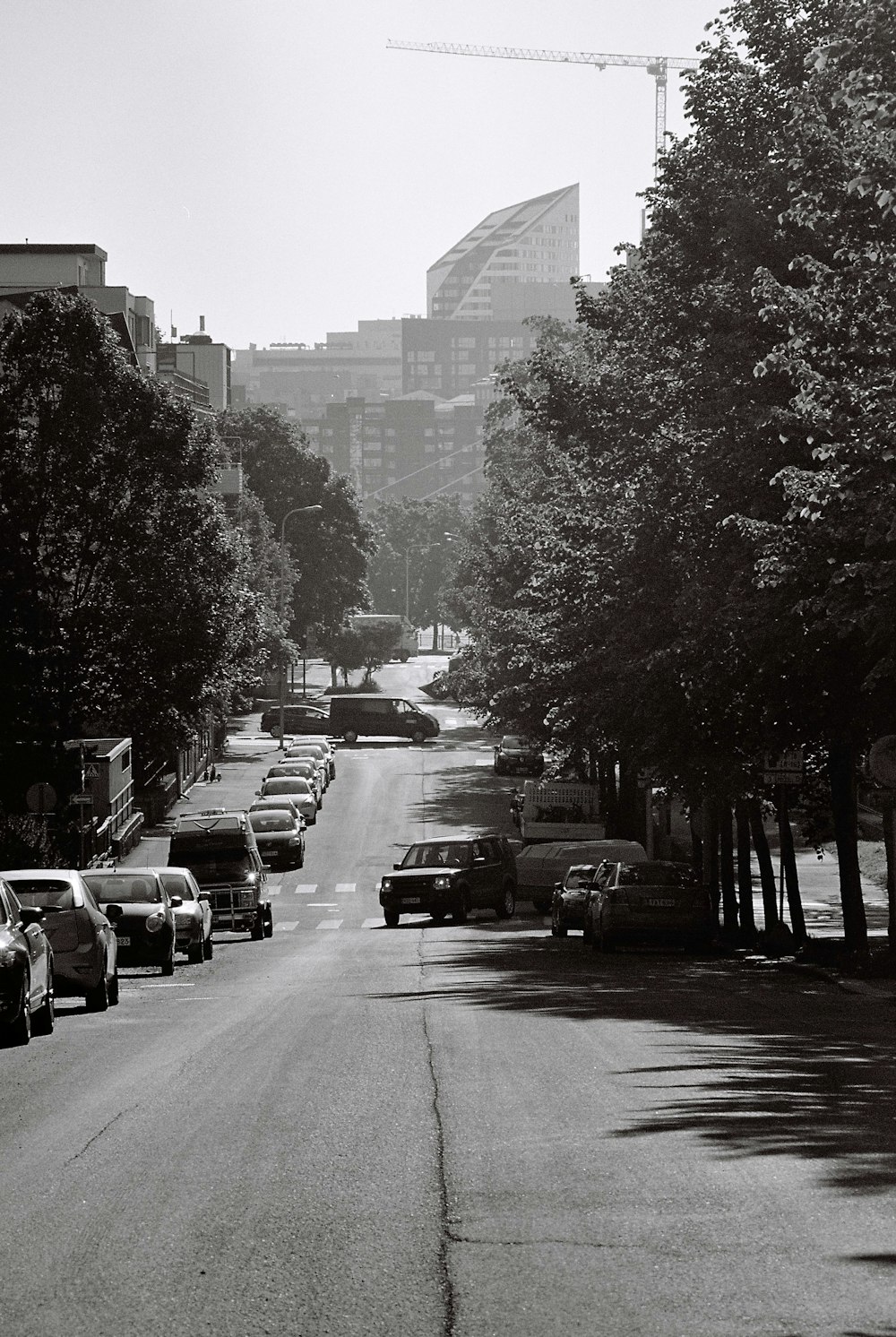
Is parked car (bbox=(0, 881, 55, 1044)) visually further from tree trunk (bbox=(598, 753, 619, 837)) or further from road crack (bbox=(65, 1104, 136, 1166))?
tree trunk (bbox=(598, 753, 619, 837))

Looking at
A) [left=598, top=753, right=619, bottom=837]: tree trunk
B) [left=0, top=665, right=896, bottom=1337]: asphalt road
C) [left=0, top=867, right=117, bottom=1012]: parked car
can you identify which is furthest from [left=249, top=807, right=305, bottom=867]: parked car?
[left=0, top=665, right=896, bottom=1337]: asphalt road

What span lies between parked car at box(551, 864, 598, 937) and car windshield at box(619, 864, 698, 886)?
128 inches

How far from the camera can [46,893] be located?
18.2 m

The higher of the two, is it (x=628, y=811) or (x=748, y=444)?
(x=748, y=444)

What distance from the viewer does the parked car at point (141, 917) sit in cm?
2438

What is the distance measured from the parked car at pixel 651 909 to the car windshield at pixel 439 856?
1039 centimetres

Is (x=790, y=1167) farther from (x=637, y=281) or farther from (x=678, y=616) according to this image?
(x=637, y=281)

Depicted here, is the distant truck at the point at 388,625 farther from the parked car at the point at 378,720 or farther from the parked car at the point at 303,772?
the parked car at the point at 303,772

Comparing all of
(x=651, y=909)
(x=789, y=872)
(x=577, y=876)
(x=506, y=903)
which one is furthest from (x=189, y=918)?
(x=506, y=903)

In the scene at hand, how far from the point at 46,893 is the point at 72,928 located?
0.50 meters

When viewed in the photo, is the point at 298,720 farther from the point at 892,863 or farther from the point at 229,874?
the point at 892,863

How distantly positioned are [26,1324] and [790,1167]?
3765 mm

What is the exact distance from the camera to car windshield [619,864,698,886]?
27.0 metres

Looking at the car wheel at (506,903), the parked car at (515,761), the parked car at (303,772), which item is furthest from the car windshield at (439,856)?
the parked car at (515,761)
